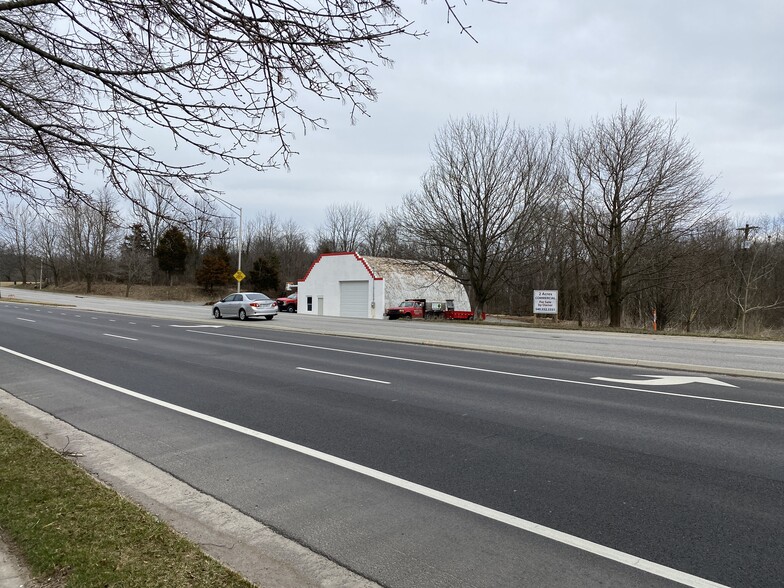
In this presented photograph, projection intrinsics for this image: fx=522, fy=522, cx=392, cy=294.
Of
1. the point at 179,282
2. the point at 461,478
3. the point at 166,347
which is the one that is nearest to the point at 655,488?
the point at 461,478

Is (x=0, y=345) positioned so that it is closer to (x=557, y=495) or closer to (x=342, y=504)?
(x=342, y=504)

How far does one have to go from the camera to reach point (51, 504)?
403 cm

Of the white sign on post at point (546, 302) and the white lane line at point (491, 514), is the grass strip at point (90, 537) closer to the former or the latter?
the white lane line at point (491, 514)

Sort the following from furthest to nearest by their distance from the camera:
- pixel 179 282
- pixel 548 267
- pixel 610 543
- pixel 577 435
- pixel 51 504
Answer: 1. pixel 179 282
2. pixel 548 267
3. pixel 577 435
4. pixel 51 504
5. pixel 610 543

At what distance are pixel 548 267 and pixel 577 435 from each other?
4411 centimetres

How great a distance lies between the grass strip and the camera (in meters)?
3.06

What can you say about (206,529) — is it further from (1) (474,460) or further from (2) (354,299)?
(2) (354,299)

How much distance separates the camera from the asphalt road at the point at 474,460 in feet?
11.6

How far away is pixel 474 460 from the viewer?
5.42m

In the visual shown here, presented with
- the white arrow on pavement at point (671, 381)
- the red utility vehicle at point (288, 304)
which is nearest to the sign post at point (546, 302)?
the white arrow on pavement at point (671, 381)

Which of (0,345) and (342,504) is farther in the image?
(0,345)

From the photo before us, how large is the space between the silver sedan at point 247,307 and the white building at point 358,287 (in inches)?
512

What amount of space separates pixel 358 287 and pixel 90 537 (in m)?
40.4

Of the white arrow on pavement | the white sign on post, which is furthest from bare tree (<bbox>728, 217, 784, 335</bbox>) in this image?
the white arrow on pavement
